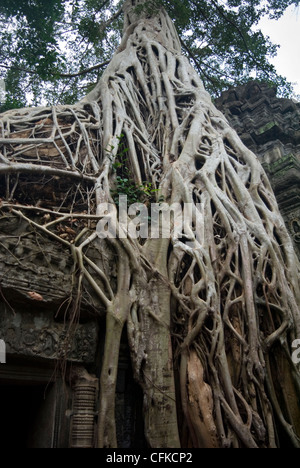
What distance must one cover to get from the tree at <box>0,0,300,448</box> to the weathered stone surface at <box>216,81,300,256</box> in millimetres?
488

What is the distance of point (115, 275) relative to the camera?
219cm

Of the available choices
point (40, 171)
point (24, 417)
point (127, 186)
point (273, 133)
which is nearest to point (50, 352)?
point (24, 417)

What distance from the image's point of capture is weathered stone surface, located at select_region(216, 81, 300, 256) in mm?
3506

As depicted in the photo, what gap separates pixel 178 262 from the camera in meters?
2.38

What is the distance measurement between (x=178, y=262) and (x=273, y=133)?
306 cm

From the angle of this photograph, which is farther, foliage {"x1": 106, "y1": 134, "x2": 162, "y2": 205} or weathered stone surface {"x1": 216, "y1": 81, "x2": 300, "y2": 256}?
weathered stone surface {"x1": 216, "y1": 81, "x2": 300, "y2": 256}

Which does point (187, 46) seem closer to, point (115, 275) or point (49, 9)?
point (49, 9)

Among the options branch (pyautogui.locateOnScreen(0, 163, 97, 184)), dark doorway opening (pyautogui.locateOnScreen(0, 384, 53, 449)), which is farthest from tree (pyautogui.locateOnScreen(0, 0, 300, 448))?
dark doorway opening (pyautogui.locateOnScreen(0, 384, 53, 449))

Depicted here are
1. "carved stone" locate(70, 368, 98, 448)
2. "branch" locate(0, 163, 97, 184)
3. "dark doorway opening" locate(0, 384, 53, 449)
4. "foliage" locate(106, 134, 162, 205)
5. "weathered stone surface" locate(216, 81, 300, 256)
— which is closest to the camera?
"carved stone" locate(70, 368, 98, 448)

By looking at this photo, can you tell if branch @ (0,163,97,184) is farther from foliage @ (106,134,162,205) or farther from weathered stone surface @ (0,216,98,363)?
weathered stone surface @ (0,216,98,363)

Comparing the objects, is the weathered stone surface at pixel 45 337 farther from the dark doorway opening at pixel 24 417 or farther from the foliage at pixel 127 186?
A: the foliage at pixel 127 186

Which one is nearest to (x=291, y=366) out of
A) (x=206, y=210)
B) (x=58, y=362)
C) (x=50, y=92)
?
(x=206, y=210)

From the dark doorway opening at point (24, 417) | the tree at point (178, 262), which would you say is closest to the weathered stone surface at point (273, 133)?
the tree at point (178, 262)
